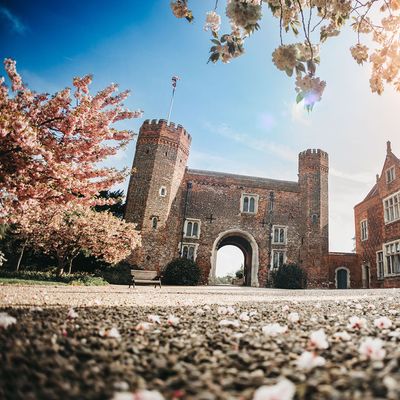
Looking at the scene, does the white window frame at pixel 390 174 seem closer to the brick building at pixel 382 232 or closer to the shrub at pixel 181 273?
the brick building at pixel 382 232

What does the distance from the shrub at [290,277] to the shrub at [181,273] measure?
19.1 feet

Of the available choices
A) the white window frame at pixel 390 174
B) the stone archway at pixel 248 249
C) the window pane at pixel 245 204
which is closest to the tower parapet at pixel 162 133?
the window pane at pixel 245 204

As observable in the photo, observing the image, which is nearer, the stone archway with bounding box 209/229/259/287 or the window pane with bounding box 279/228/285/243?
the stone archway with bounding box 209/229/259/287

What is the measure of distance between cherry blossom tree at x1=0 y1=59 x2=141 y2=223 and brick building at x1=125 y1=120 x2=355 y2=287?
12342mm

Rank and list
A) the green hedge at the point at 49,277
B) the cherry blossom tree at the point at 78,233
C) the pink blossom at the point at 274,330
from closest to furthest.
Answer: the pink blossom at the point at 274,330, the green hedge at the point at 49,277, the cherry blossom tree at the point at 78,233

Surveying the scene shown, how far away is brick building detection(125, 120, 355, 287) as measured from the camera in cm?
2022

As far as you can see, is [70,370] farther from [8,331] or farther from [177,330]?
[177,330]

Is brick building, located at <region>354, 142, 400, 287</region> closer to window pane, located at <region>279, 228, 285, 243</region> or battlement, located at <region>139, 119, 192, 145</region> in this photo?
window pane, located at <region>279, 228, 285, 243</region>

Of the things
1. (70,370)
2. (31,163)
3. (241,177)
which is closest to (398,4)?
(70,370)

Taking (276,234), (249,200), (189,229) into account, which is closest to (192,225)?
(189,229)

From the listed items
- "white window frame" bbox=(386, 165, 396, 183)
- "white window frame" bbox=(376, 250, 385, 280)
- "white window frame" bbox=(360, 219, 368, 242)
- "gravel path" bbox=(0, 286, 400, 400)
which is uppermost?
"white window frame" bbox=(386, 165, 396, 183)

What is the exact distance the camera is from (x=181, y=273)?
18.3 meters

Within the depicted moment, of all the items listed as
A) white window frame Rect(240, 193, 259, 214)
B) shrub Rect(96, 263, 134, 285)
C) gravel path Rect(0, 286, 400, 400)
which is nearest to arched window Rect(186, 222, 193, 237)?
white window frame Rect(240, 193, 259, 214)

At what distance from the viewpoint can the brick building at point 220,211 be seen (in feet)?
66.3
